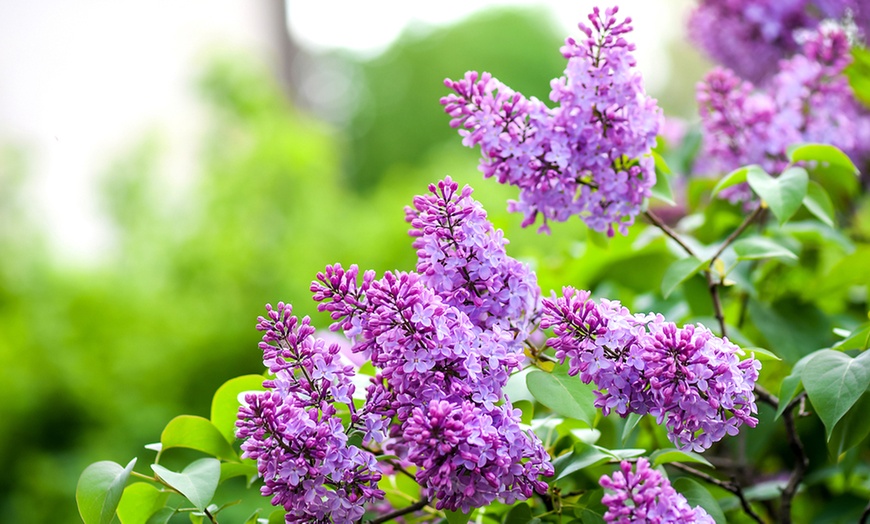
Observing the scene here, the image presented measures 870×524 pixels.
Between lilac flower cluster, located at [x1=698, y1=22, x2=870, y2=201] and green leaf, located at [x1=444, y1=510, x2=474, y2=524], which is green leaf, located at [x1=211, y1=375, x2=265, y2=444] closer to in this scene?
green leaf, located at [x1=444, y1=510, x2=474, y2=524]

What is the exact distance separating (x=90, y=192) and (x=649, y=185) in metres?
3.76

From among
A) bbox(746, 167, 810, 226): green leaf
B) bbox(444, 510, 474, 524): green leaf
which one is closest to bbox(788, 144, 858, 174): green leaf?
bbox(746, 167, 810, 226): green leaf

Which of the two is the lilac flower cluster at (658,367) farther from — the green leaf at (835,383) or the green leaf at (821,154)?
the green leaf at (821,154)

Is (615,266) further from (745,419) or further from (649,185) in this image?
(745,419)

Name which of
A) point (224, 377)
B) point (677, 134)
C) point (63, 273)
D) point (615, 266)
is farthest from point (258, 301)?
point (615, 266)

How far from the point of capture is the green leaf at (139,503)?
0.49 meters

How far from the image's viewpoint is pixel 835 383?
458mm

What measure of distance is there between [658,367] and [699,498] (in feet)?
0.29

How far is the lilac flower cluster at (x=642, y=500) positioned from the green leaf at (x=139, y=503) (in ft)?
0.91

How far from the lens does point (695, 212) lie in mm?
906

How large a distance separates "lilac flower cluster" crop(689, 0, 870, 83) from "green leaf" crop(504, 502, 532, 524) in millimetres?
738

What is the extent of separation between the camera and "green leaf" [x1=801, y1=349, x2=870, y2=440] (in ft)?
1.47

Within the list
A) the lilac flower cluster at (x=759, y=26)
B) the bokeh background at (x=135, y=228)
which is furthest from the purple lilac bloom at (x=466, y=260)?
the bokeh background at (x=135, y=228)

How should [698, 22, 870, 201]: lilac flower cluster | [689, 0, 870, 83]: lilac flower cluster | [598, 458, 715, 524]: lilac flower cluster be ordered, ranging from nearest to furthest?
[598, 458, 715, 524]: lilac flower cluster
[698, 22, 870, 201]: lilac flower cluster
[689, 0, 870, 83]: lilac flower cluster
